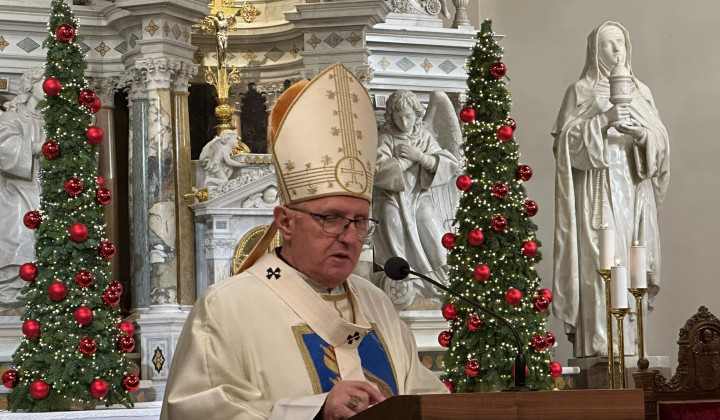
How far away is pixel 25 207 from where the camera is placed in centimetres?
1039

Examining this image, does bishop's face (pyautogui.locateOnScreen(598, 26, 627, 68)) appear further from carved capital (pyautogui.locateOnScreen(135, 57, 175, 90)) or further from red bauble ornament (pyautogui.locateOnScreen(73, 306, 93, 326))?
red bauble ornament (pyautogui.locateOnScreen(73, 306, 93, 326))

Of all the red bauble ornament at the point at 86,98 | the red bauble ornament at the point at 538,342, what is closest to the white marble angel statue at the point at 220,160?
the red bauble ornament at the point at 86,98

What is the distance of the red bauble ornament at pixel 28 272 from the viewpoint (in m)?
8.80

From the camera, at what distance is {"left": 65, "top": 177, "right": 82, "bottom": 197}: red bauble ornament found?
28.9 feet

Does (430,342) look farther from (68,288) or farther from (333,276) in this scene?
(333,276)

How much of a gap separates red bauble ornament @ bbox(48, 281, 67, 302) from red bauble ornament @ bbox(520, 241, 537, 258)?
9.98ft

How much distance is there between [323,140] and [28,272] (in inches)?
209

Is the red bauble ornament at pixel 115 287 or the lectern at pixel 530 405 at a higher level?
the red bauble ornament at pixel 115 287

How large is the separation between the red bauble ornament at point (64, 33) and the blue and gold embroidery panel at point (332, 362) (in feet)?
18.6

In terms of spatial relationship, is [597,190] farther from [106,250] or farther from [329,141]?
[329,141]

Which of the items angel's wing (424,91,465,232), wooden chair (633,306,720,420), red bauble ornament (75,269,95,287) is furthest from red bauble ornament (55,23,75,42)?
wooden chair (633,306,720,420)

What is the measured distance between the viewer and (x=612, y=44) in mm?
10734

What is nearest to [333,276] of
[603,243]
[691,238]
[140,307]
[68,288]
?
[603,243]

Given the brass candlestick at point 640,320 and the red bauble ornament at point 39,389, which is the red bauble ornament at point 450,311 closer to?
the brass candlestick at point 640,320
